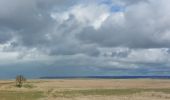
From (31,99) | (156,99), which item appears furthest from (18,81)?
(156,99)

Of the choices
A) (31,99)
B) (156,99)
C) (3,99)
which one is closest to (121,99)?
(156,99)

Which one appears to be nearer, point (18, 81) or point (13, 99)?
point (13, 99)

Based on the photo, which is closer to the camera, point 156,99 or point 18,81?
point 156,99

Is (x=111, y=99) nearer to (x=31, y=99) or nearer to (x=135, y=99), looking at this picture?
(x=135, y=99)

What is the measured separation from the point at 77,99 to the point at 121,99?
632cm

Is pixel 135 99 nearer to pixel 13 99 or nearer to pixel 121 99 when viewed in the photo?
pixel 121 99

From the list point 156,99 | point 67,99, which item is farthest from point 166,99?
point 67,99

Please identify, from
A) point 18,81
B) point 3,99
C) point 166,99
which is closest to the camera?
point 3,99

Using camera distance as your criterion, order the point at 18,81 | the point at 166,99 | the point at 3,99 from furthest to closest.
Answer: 1. the point at 18,81
2. the point at 166,99
3. the point at 3,99

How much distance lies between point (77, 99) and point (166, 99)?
13034 mm

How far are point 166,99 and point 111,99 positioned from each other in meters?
8.16

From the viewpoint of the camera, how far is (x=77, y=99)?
5222 centimetres

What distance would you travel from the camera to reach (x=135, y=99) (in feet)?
169

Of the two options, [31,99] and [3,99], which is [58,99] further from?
[3,99]
